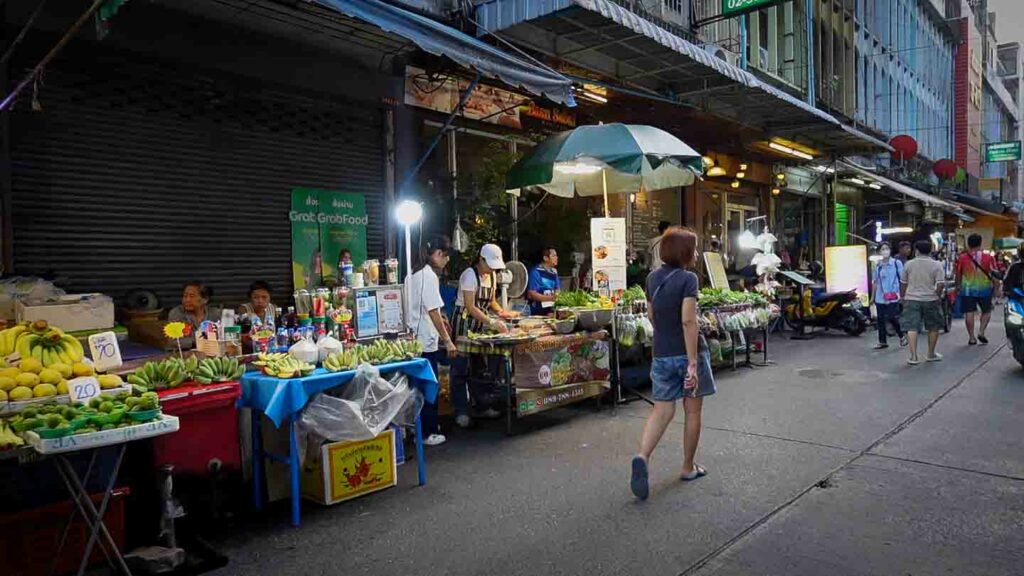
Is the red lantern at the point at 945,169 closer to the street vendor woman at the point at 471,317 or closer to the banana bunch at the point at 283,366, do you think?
the street vendor woman at the point at 471,317

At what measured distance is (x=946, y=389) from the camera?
8219 mm

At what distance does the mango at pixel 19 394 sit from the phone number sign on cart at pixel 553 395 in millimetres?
3982

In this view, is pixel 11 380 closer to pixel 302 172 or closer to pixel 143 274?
pixel 143 274

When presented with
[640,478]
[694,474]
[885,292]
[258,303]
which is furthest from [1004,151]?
[258,303]

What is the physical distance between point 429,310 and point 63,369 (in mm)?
3085

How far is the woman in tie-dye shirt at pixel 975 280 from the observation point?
39.3 feet

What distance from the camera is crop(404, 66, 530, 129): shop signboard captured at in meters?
8.97

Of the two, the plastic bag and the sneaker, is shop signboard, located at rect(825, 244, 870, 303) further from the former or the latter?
the plastic bag

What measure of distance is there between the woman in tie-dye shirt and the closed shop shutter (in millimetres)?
11032

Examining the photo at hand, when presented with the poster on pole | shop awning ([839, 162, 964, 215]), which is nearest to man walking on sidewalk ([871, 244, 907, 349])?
the poster on pole

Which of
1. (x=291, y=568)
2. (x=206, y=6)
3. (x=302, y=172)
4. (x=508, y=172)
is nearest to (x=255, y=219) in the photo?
(x=302, y=172)

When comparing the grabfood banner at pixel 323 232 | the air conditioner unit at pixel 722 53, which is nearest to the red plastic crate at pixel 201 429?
the grabfood banner at pixel 323 232

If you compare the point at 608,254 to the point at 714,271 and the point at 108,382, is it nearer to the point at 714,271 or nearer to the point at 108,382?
the point at 714,271

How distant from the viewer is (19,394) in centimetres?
347
